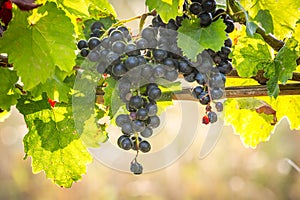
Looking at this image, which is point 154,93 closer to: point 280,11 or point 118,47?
A: point 118,47

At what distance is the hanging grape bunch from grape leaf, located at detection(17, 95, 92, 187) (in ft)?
0.39

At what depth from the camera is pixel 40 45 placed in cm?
70

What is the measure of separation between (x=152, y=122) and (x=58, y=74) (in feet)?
0.44

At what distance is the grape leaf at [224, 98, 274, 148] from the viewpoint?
0.96 meters

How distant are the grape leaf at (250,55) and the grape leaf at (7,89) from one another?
29 centimetres

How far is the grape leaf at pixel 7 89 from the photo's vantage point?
0.75 m

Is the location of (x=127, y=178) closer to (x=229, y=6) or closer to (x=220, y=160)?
(x=220, y=160)

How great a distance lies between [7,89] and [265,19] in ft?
1.16

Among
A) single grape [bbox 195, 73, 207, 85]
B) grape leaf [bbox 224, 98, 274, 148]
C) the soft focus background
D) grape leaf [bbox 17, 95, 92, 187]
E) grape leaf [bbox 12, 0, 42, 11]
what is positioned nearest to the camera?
grape leaf [bbox 12, 0, 42, 11]

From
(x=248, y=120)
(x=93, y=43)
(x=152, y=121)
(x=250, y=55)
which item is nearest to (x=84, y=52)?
(x=93, y=43)

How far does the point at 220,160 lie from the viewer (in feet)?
12.6

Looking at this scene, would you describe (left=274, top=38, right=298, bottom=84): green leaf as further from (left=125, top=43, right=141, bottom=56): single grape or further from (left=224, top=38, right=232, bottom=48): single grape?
(left=125, top=43, right=141, bottom=56): single grape

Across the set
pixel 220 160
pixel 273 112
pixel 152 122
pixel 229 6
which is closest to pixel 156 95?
pixel 152 122

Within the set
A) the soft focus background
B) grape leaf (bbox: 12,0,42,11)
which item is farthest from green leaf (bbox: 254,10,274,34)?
the soft focus background
